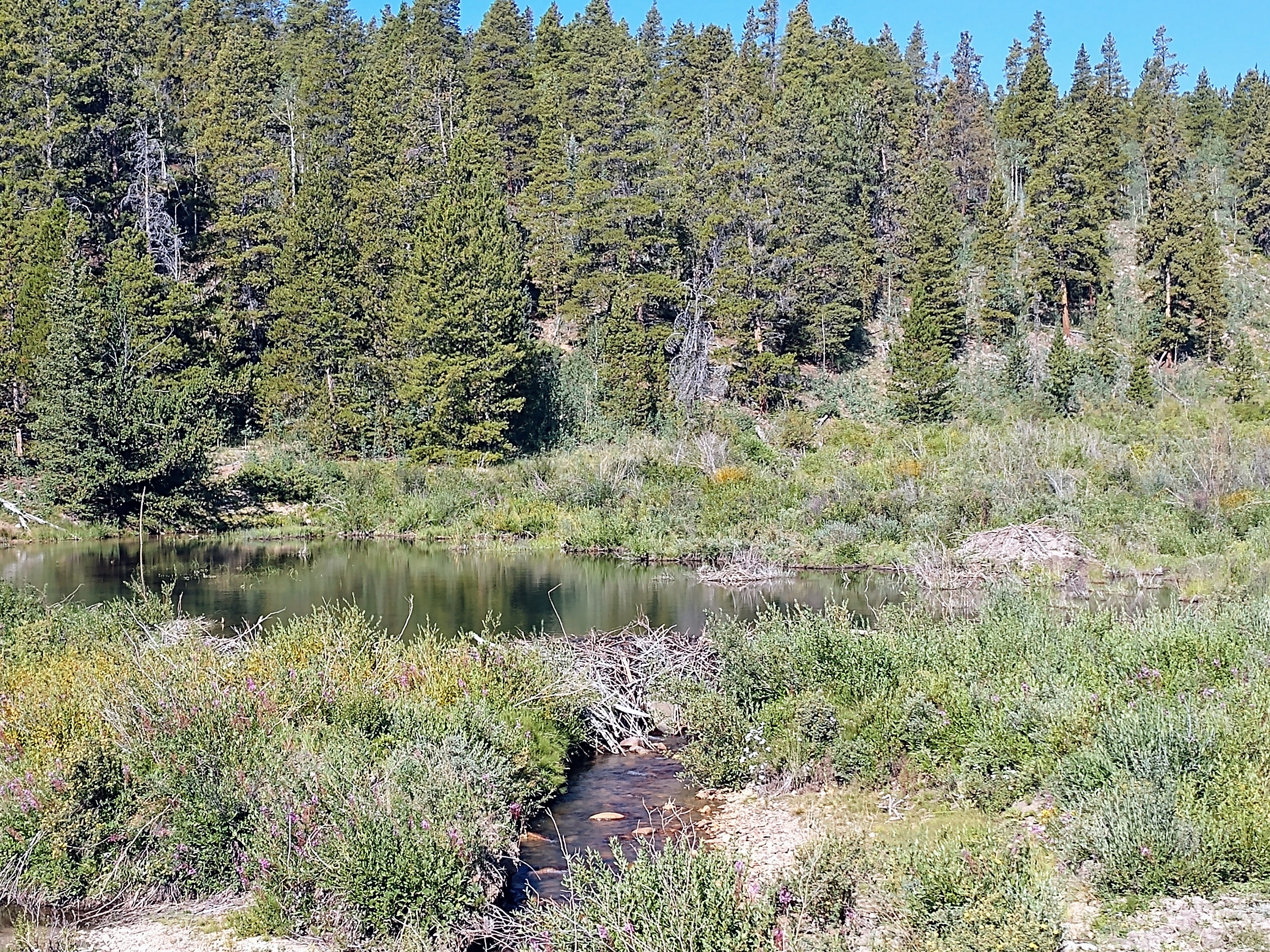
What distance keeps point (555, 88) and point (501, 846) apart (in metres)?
61.9

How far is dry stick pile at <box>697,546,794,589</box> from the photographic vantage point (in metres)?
28.5

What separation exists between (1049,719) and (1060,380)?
38998mm

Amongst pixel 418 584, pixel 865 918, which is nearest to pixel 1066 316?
pixel 418 584

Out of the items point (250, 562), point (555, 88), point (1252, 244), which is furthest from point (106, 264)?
point (1252, 244)

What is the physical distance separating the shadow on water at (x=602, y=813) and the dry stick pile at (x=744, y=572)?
14259 millimetres

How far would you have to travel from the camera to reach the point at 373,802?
8789mm

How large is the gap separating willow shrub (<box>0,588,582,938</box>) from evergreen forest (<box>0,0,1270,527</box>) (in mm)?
28562

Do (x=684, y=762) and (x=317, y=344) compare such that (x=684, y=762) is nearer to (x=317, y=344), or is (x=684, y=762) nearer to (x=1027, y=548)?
(x=1027, y=548)

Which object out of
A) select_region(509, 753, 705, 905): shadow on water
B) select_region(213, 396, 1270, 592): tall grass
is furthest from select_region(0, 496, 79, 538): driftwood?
select_region(509, 753, 705, 905): shadow on water

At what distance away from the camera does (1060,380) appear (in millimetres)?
46719

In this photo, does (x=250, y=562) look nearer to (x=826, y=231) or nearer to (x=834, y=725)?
(x=834, y=725)

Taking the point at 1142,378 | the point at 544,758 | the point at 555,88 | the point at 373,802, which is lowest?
the point at 544,758

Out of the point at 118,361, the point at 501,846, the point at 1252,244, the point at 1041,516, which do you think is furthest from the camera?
the point at 1252,244

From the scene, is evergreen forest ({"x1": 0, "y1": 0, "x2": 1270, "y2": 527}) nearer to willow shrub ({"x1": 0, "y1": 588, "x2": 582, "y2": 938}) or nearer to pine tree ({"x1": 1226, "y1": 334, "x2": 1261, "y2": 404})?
pine tree ({"x1": 1226, "y1": 334, "x2": 1261, "y2": 404})
